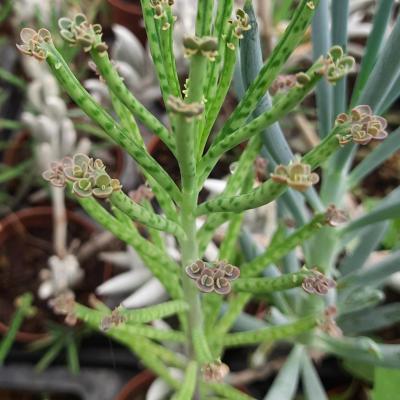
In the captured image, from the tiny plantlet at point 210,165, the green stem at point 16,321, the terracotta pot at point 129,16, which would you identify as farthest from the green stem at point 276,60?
the terracotta pot at point 129,16

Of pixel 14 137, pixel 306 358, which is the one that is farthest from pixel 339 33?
pixel 14 137

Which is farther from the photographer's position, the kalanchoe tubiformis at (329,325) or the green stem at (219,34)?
the kalanchoe tubiformis at (329,325)

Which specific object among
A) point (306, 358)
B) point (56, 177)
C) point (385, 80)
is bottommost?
point (306, 358)

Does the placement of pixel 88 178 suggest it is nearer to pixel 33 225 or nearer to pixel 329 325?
pixel 329 325

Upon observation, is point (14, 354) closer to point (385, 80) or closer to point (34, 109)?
point (34, 109)

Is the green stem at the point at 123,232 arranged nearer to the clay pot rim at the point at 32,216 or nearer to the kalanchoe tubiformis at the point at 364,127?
the kalanchoe tubiformis at the point at 364,127
